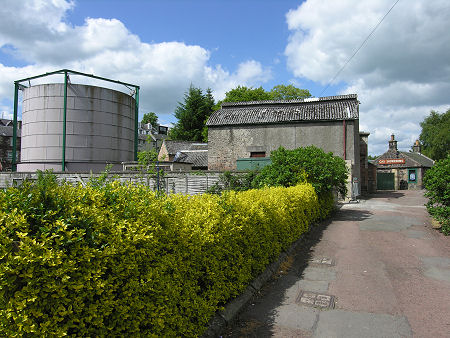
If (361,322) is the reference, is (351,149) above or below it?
above

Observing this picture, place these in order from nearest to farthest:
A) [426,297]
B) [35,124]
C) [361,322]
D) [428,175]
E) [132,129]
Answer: [361,322]
[426,297]
[428,175]
[35,124]
[132,129]

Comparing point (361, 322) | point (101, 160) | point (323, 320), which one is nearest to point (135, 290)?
point (323, 320)

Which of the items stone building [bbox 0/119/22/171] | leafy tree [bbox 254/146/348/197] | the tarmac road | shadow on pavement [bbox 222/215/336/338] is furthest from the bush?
stone building [bbox 0/119/22/171]

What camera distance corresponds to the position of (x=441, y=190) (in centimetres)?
1054

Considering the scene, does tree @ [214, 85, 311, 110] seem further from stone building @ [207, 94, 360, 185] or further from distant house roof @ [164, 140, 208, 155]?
stone building @ [207, 94, 360, 185]

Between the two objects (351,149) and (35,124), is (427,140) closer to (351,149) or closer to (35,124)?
(351,149)

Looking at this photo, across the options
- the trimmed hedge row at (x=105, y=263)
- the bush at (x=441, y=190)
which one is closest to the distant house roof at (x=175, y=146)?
the bush at (x=441, y=190)

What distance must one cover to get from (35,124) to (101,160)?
533 cm

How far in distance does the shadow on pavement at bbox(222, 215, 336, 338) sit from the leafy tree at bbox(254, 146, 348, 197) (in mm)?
4924

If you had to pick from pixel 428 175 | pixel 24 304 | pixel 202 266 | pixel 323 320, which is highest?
pixel 428 175

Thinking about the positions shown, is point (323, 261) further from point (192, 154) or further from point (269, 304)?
point (192, 154)

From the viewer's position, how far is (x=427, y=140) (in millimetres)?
51188

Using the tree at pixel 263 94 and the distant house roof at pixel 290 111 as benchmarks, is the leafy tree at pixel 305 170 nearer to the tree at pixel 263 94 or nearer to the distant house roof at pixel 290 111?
the distant house roof at pixel 290 111

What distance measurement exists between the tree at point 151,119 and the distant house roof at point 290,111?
214 feet
